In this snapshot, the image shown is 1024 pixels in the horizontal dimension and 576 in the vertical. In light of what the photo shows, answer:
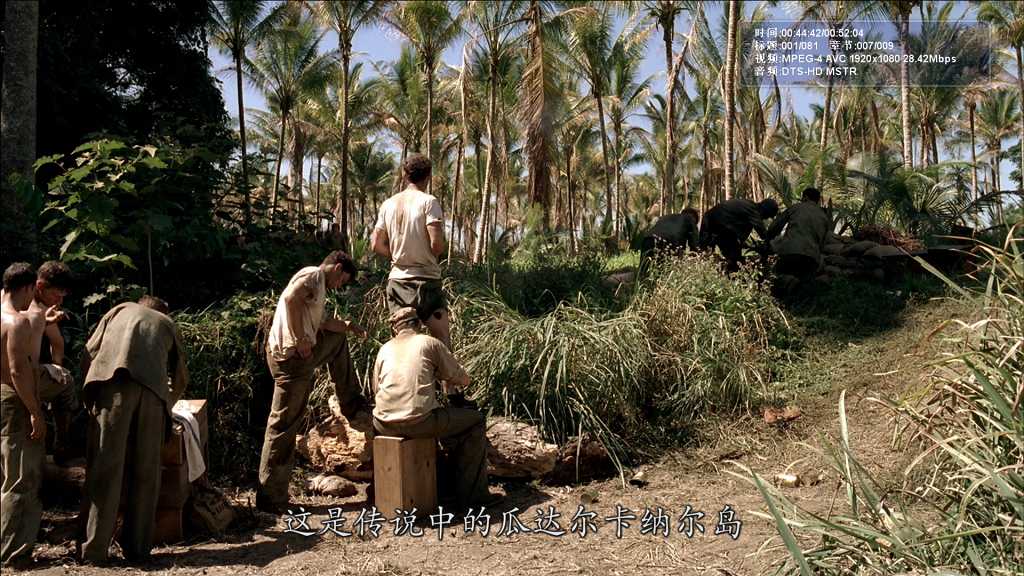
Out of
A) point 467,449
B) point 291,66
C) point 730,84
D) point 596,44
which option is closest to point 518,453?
point 467,449

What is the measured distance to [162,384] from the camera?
5.16 meters

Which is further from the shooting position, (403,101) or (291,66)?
(403,101)

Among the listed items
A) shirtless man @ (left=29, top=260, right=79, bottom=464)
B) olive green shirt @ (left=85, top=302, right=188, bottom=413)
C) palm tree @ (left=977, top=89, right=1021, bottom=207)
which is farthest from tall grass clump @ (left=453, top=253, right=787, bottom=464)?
palm tree @ (left=977, top=89, right=1021, bottom=207)

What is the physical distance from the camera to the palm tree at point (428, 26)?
2452cm

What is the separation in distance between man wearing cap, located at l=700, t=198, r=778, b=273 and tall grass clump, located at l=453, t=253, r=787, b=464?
2.05 m

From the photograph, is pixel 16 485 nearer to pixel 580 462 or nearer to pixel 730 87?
pixel 580 462

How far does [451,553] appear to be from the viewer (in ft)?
17.0

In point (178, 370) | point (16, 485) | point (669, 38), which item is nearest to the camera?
point (16, 485)

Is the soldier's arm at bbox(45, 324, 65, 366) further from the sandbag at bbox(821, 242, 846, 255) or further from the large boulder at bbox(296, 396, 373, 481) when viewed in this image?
the sandbag at bbox(821, 242, 846, 255)

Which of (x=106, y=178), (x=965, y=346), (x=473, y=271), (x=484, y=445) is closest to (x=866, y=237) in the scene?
(x=473, y=271)

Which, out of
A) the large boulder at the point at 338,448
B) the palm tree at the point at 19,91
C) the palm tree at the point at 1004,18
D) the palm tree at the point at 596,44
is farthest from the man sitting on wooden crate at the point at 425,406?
the palm tree at the point at 1004,18

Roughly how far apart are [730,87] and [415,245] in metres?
10.3

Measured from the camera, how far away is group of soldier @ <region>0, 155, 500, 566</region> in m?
4.94

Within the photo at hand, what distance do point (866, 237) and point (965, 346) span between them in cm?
833
